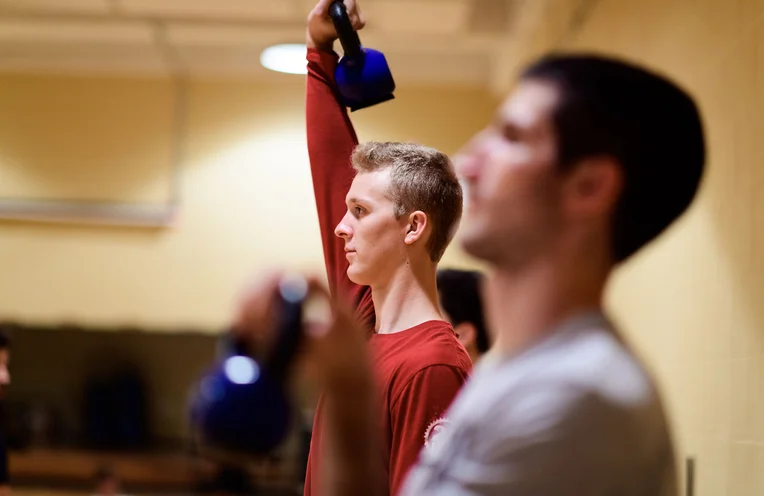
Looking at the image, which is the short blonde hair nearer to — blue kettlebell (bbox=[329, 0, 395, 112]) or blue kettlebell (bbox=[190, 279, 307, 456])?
blue kettlebell (bbox=[329, 0, 395, 112])

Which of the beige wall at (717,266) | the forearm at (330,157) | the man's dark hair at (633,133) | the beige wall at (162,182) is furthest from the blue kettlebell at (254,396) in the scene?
the beige wall at (162,182)

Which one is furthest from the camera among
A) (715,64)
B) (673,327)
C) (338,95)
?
(673,327)

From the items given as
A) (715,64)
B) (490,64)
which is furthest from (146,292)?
(715,64)

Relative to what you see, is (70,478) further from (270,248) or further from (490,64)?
(490,64)

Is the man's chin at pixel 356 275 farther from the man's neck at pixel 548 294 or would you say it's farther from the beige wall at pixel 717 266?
the beige wall at pixel 717 266

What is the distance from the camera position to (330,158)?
57.1 inches

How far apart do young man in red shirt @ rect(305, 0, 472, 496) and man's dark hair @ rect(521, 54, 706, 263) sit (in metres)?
0.50

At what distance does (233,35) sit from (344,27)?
9.00 ft

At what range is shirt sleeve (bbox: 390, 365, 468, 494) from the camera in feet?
3.69

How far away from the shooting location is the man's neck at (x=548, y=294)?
71cm

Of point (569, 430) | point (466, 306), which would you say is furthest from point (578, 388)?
point (466, 306)

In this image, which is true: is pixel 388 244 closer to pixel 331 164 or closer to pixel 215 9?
pixel 331 164

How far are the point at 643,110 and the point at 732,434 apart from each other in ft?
4.12

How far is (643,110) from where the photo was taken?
729 mm
